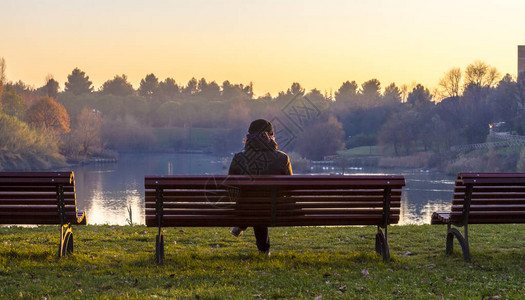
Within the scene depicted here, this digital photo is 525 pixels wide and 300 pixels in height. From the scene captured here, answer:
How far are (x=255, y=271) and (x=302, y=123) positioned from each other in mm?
80507

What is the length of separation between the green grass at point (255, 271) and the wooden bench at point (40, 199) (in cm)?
39

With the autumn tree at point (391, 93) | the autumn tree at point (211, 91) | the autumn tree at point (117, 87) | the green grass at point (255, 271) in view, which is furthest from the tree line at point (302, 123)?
the green grass at point (255, 271)

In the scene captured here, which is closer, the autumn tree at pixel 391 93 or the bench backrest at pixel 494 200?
the bench backrest at pixel 494 200

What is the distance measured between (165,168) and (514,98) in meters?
52.3

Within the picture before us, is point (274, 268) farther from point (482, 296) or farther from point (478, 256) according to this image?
point (478, 256)

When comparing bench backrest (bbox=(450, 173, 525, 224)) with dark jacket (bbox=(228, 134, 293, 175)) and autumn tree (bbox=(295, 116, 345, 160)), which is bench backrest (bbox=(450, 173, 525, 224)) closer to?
dark jacket (bbox=(228, 134, 293, 175))

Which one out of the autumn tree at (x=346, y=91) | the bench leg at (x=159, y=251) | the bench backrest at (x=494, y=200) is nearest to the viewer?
the bench leg at (x=159, y=251)

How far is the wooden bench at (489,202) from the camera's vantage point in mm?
6980

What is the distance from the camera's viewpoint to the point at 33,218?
6.98 meters

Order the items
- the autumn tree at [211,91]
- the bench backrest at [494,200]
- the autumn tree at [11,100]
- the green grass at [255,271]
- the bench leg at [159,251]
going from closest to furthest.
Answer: the green grass at [255,271], the bench leg at [159,251], the bench backrest at [494,200], the autumn tree at [11,100], the autumn tree at [211,91]


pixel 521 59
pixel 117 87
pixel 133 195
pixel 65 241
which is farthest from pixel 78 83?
pixel 65 241

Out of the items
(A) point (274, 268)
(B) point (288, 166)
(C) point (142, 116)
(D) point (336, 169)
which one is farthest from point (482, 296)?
(C) point (142, 116)

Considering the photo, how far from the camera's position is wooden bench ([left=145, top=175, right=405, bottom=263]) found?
649cm

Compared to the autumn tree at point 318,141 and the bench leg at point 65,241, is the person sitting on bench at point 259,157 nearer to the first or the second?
the bench leg at point 65,241
